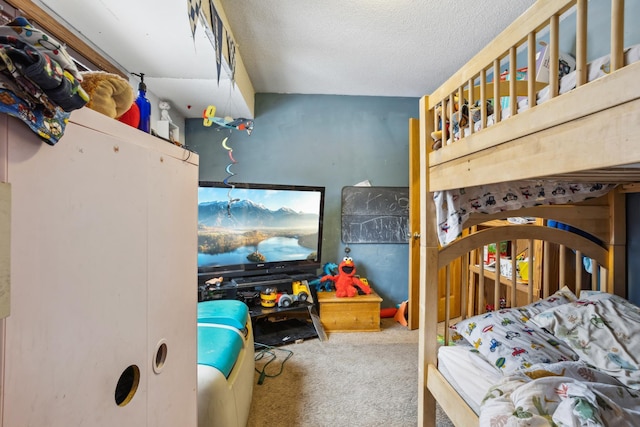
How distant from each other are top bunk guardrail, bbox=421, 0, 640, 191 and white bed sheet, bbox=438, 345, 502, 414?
2.47ft

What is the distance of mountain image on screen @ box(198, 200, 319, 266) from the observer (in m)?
2.37

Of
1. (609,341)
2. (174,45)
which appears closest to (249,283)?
(174,45)

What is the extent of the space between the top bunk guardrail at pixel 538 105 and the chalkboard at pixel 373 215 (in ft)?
5.78

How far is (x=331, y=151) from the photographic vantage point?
305cm

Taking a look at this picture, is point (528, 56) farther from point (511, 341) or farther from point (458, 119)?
point (511, 341)

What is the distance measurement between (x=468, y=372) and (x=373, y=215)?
2.03 meters

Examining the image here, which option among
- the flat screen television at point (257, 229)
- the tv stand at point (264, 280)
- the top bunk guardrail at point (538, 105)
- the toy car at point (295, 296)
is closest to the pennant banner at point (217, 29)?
the flat screen television at point (257, 229)

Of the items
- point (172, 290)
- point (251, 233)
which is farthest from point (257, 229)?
point (172, 290)

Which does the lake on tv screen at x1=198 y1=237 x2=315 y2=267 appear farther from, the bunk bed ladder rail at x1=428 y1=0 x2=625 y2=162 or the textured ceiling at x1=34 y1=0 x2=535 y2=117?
the bunk bed ladder rail at x1=428 y1=0 x2=625 y2=162

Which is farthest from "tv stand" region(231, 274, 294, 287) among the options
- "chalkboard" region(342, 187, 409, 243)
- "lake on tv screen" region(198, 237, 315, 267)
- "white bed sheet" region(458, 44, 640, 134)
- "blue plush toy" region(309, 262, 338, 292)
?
"white bed sheet" region(458, 44, 640, 134)

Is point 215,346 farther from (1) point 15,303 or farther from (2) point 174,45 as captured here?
(2) point 174,45

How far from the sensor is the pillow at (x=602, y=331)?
1.04m

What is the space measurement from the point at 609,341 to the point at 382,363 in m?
1.34

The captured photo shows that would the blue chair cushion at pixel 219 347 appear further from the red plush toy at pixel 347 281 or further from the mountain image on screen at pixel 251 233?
the red plush toy at pixel 347 281
